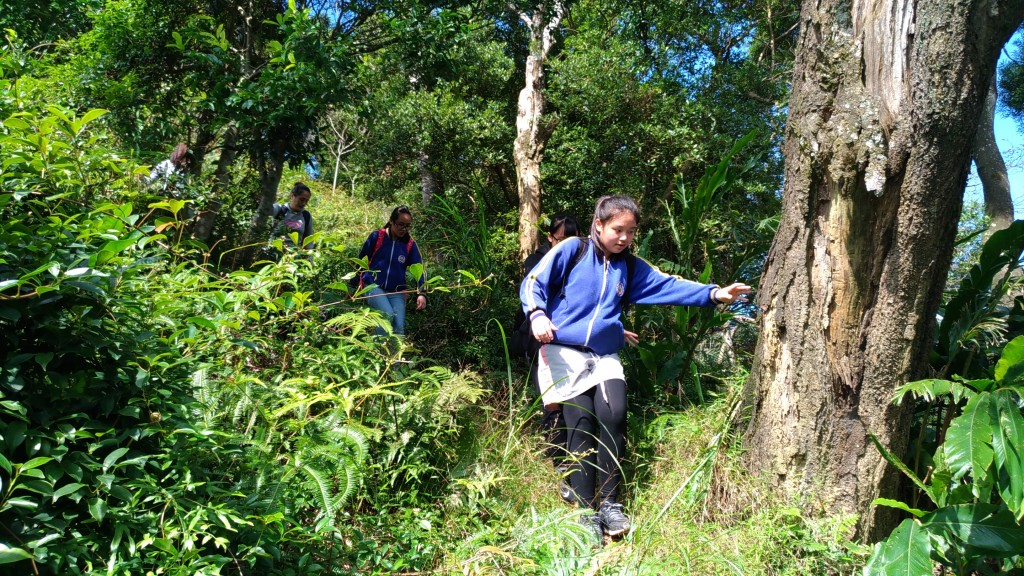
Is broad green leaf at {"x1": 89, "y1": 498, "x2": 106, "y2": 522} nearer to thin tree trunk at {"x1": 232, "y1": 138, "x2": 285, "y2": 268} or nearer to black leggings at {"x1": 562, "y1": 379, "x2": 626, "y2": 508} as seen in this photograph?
black leggings at {"x1": 562, "y1": 379, "x2": 626, "y2": 508}

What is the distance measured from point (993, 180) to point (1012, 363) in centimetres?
576

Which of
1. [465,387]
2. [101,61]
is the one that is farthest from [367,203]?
[465,387]

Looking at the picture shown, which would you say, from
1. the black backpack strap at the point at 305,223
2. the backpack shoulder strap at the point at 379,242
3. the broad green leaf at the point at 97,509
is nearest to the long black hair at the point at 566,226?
the backpack shoulder strap at the point at 379,242

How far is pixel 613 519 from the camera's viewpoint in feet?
10.4

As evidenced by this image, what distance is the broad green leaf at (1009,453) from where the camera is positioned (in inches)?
95.0

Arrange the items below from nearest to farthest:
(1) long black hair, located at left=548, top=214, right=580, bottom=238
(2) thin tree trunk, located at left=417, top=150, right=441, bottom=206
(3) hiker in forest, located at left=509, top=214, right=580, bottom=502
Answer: (3) hiker in forest, located at left=509, top=214, right=580, bottom=502 < (1) long black hair, located at left=548, top=214, right=580, bottom=238 < (2) thin tree trunk, located at left=417, top=150, right=441, bottom=206

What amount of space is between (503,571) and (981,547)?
192 centimetres

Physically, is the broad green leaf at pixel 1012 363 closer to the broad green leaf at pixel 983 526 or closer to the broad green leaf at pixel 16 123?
the broad green leaf at pixel 983 526

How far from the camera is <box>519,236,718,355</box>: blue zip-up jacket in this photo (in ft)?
11.4

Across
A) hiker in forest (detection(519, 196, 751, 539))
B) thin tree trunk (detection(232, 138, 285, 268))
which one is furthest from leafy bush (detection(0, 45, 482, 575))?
thin tree trunk (detection(232, 138, 285, 268))

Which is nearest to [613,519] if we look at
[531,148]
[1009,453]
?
[1009,453]

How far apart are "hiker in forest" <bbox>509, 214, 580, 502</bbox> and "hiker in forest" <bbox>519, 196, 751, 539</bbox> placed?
0.09 meters

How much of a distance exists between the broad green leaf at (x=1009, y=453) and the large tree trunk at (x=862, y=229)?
42 cm

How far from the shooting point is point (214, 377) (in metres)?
2.67
